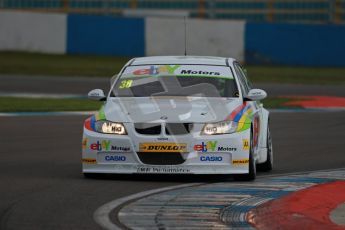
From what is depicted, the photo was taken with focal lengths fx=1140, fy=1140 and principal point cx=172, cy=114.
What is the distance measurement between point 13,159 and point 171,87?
228 cm

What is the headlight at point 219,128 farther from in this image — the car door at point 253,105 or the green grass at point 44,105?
the green grass at point 44,105

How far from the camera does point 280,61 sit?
114 ft

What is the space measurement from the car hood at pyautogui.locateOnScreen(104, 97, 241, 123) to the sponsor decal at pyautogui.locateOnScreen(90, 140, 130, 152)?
268mm

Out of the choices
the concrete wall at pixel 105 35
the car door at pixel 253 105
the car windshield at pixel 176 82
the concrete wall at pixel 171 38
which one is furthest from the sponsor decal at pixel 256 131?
the concrete wall at pixel 105 35

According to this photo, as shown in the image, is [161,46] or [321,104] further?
[161,46]

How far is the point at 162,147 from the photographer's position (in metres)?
11.3

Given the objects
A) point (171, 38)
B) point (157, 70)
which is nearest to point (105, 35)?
point (171, 38)

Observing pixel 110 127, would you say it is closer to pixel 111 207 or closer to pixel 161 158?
pixel 161 158

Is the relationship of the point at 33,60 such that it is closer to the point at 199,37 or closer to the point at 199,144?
the point at 199,37

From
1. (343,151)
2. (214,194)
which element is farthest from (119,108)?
(343,151)

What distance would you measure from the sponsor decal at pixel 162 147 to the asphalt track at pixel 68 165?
1.08 ft

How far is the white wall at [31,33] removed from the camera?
36.5 meters

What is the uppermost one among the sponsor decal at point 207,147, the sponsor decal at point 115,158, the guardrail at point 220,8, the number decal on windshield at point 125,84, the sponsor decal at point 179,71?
the sponsor decal at point 179,71

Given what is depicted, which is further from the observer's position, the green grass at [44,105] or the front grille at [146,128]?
the green grass at [44,105]
